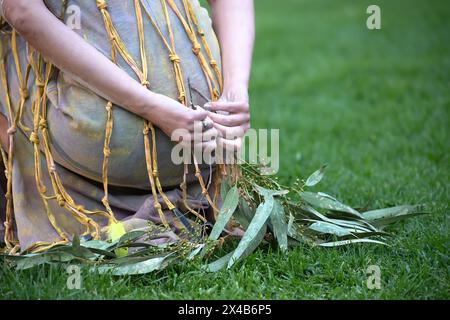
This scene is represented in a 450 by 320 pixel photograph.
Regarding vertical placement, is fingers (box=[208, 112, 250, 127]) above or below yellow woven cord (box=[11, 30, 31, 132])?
below

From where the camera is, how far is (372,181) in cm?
311

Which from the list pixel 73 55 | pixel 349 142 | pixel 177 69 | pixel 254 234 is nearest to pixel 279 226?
pixel 254 234

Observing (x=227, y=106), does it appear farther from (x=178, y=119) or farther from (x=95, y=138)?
(x=95, y=138)

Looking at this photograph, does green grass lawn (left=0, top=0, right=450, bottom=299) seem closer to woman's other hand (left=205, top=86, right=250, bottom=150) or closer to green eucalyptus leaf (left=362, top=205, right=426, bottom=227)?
green eucalyptus leaf (left=362, top=205, right=426, bottom=227)

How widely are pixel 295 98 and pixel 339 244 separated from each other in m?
2.85

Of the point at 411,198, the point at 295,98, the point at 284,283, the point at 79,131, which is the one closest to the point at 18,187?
the point at 79,131

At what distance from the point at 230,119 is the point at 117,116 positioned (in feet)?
1.10

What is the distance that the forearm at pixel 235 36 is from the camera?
2.33 meters

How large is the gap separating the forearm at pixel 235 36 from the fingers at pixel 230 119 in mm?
120

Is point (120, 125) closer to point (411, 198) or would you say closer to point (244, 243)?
point (244, 243)

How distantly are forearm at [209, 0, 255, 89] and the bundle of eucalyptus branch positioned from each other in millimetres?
296

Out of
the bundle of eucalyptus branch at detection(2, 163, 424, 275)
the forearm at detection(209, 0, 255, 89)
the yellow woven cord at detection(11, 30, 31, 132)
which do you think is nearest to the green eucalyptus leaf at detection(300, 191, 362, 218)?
the bundle of eucalyptus branch at detection(2, 163, 424, 275)

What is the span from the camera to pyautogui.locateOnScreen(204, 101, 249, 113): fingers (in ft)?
7.22

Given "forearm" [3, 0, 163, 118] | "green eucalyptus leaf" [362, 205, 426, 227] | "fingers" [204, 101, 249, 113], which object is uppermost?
"forearm" [3, 0, 163, 118]
